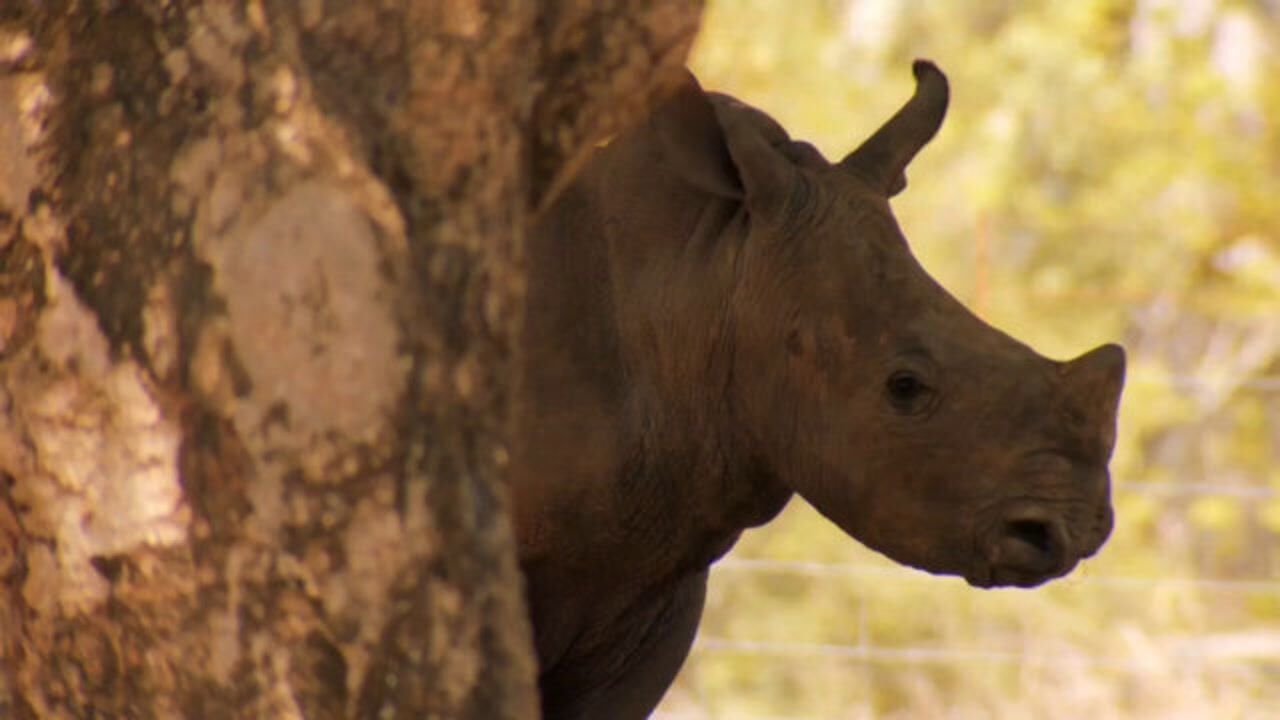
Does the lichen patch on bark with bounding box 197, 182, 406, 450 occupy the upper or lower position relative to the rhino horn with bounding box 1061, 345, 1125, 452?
upper

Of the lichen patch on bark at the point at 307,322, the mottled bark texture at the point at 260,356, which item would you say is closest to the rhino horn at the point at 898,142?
the mottled bark texture at the point at 260,356

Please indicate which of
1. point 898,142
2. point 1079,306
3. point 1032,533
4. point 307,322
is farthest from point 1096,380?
point 1079,306

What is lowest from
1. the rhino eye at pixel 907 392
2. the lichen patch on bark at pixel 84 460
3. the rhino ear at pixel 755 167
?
the rhino eye at pixel 907 392

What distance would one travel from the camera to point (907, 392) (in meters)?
4.09

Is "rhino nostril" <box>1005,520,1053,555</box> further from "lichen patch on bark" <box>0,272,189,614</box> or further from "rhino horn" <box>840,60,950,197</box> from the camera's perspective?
"lichen patch on bark" <box>0,272,189,614</box>

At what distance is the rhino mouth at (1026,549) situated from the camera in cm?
392

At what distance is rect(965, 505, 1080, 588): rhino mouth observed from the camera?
154 inches

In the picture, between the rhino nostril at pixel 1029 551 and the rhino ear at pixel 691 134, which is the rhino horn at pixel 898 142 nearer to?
the rhino ear at pixel 691 134

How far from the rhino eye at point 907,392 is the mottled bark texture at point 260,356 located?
1.60 m

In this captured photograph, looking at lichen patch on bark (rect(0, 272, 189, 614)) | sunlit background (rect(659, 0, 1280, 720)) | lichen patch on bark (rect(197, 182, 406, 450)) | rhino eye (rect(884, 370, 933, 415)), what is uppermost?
lichen patch on bark (rect(197, 182, 406, 450))

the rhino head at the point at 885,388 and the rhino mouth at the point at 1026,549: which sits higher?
the rhino head at the point at 885,388

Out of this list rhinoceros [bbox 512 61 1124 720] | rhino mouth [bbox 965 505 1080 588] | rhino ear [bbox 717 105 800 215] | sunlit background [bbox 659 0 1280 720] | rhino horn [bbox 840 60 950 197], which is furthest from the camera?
sunlit background [bbox 659 0 1280 720]

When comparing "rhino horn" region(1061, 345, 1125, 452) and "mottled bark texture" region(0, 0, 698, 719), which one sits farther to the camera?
"rhino horn" region(1061, 345, 1125, 452)

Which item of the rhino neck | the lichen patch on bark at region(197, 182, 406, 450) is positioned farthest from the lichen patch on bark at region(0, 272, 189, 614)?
the rhino neck
